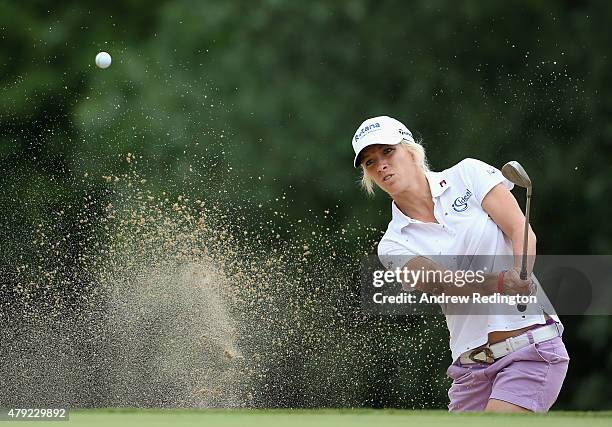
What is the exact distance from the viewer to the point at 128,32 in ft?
31.3

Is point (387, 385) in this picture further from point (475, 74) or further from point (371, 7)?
point (371, 7)

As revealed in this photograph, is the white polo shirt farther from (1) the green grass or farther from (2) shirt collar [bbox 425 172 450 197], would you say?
(1) the green grass

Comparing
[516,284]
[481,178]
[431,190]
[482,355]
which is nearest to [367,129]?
[431,190]

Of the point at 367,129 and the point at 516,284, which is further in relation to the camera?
the point at 367,129

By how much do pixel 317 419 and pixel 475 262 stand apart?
66 centimetres

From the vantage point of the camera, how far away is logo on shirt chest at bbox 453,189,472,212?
143 inches

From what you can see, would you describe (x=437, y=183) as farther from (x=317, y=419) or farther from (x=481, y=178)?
(x=317, y=419)

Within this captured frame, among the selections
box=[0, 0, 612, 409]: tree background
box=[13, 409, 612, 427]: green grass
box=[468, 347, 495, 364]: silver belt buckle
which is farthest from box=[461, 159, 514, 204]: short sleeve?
A: box=[0, 0, 612, 409]: tree background

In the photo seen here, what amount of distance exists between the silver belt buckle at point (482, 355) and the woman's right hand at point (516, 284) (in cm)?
19

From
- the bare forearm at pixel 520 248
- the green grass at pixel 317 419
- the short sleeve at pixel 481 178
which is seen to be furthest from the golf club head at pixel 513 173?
the green grass at pixel 317 419

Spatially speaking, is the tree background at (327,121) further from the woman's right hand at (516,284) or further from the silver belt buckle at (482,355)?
the woman's right hand at (516,284)

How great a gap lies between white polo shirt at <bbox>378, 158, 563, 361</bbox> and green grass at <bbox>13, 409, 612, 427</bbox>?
0.26 metres

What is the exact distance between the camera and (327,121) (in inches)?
326

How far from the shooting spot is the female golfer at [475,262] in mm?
3527
